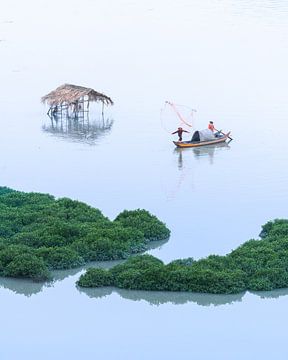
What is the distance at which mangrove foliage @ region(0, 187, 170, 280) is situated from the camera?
19.2 metres

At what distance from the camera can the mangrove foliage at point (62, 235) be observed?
757 inches

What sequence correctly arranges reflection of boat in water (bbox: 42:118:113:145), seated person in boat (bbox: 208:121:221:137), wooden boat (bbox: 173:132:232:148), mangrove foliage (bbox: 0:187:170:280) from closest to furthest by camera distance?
mangrove foliage (bbox: 0:187:170:280)
wooden boat (bbox: 173:132:232:148)
seated person in boat (bbox: 208:121:221:137)
reflection of boat in water (bbox: 42:118:113:145)

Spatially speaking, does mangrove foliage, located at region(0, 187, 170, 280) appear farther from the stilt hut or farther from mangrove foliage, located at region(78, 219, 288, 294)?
the stilt hut

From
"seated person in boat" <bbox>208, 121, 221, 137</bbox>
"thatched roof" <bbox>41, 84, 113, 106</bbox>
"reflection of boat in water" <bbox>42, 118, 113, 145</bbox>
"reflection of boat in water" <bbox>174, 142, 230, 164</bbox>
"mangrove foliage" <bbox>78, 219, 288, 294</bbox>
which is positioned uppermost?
"thatched roof" <bbox>41, 84, 113, 106</bbox>

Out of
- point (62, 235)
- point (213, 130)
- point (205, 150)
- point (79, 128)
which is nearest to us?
point (62, 235)

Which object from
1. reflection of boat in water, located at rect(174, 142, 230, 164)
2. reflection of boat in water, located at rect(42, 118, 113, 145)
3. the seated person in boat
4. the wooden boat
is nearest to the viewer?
reflection of boat in water, located at rect(174, 142, 230, 164)

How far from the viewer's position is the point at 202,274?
734 inches

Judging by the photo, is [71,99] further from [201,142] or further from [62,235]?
[62,235]

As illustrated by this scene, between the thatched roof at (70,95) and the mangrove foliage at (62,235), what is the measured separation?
30.1ft

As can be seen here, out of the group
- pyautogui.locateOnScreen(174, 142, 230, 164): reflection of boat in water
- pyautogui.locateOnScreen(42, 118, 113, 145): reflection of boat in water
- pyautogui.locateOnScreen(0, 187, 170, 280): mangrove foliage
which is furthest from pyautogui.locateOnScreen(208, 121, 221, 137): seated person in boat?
pyautogui.locateOnScreen(0, 187, 170, 280): mangrove foliage

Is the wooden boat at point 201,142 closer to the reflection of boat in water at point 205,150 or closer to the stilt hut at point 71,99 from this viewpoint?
the reflection of boat in water at point 205,150

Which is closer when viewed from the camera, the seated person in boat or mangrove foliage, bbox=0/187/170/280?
mangrove foliage, bbox=0/187/170/280

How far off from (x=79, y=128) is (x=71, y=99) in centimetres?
94

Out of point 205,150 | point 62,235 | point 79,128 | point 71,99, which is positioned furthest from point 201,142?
point 62,235
